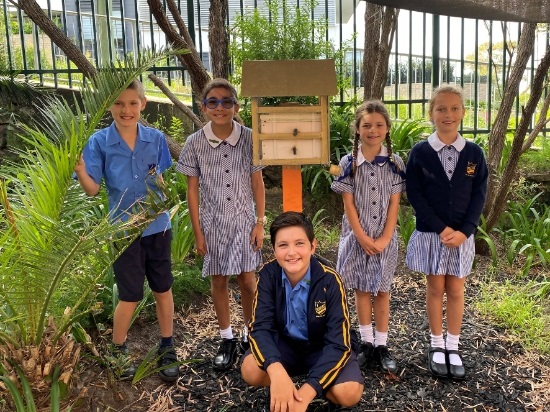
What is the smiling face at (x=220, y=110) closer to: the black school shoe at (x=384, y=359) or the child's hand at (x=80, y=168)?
the child's hand at (x=80, y=168)

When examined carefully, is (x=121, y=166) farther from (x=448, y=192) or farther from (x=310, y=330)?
(x=448, y=192)

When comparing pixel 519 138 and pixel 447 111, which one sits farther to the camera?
pixel 519 138

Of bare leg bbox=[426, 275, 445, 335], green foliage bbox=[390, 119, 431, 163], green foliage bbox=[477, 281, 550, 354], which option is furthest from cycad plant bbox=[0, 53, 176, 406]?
green foliage bbox=[390, 119, 431, 163]

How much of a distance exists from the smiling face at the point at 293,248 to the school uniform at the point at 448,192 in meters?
0.76

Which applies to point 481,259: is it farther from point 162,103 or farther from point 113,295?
point 162,103

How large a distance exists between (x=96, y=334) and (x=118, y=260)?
749 mm

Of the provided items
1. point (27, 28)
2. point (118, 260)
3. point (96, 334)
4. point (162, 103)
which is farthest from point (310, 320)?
point (27, 28)

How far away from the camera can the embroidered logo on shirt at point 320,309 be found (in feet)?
7.79

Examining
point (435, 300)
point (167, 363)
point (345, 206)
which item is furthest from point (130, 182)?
point (435, 300)

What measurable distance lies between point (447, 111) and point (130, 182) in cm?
151

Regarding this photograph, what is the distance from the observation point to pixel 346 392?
2.27 metres

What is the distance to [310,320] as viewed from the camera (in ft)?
7.89

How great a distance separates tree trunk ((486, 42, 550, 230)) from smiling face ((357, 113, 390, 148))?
5.10 feet

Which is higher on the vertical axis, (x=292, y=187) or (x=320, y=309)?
(x=292, y=187)
